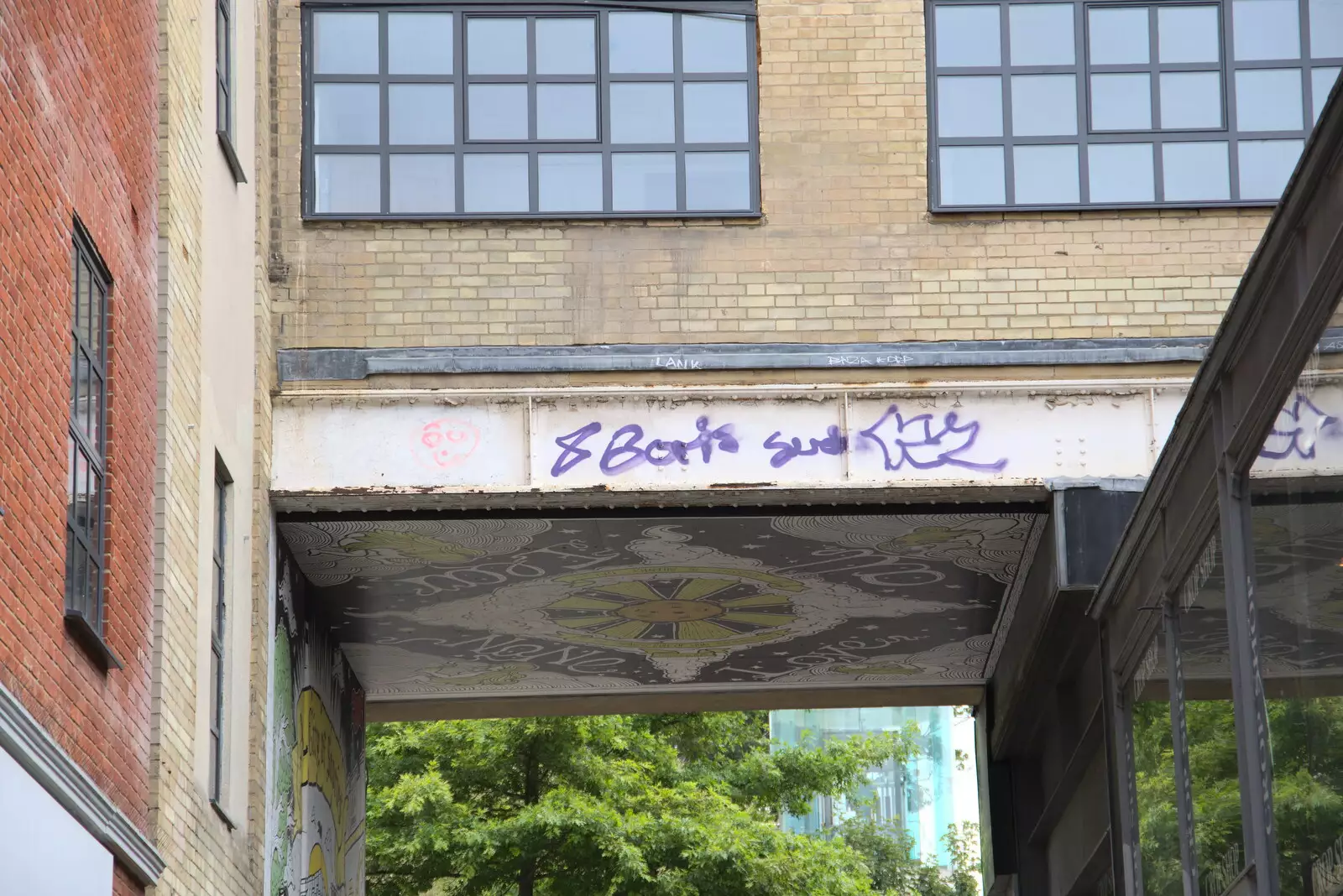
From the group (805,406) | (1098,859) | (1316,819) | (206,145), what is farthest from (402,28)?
(1316,819)

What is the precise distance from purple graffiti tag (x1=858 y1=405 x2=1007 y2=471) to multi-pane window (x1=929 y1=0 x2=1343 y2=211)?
1780 millimetres

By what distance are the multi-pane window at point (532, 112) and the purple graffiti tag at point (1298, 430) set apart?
7.73m

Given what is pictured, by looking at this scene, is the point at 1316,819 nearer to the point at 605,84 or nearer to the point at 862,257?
the point at 862,257

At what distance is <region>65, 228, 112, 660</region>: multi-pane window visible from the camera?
10211 millimetres

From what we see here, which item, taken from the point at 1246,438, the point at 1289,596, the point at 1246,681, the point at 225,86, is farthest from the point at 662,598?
the point at 1289,596

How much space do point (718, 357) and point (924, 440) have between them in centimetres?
174

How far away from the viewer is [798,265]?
16.2 m

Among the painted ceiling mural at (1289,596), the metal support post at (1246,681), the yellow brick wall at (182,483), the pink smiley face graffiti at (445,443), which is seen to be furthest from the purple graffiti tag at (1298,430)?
the pink smiley face graffiti at (445,443)

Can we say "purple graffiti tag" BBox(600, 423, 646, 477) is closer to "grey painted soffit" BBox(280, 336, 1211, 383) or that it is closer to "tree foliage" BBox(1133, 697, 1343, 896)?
"grey painted soffit" BBox(280, 336, 1211, 383)

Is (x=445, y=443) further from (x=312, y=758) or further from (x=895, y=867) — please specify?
(x=895, y=867)

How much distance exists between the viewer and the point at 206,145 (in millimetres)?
13617

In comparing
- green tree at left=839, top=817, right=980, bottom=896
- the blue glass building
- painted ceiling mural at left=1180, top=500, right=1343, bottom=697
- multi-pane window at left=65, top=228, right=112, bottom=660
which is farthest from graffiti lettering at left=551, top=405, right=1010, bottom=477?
the blue glass building

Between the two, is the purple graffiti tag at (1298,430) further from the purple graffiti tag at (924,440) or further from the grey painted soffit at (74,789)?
the purple graffiti tag at (924,440)

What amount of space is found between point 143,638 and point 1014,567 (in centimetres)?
936
